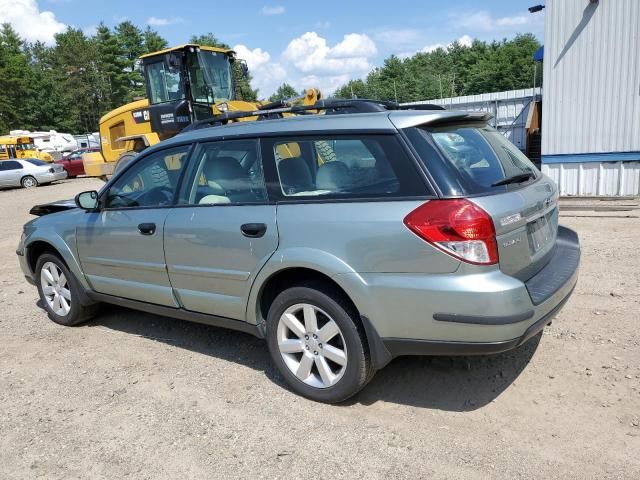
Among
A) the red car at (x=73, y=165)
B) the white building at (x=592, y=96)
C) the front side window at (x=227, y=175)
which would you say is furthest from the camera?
the red car at (x=73, y=165)

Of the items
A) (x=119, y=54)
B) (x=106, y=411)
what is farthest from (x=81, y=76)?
(x=106, y=411)

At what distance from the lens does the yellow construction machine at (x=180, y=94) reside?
12086 mm

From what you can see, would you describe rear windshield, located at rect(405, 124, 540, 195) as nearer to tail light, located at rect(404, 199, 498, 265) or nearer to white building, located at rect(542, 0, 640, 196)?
tail light, located at rect(404, 199, 498, 265)

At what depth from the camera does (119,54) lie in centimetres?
7056

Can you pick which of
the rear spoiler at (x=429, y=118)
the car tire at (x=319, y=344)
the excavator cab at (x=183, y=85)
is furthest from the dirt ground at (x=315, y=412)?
the excavator cab at (x=183, y=85)

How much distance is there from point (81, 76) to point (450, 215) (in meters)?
76.7

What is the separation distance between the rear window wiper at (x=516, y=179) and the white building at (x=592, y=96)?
8573 mm

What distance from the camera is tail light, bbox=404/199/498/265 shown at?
2.71 metres

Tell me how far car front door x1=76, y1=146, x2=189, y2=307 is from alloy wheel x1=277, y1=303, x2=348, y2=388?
113 centimetres

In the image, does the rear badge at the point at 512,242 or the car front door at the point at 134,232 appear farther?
the car front door at the point at 134,232

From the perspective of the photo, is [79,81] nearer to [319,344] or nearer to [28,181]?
[28,181]

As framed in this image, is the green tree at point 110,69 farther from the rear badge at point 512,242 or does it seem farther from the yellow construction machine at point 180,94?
the rear badge at point 512,242

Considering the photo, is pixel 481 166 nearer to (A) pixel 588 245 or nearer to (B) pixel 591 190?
(A) pixel 588 245

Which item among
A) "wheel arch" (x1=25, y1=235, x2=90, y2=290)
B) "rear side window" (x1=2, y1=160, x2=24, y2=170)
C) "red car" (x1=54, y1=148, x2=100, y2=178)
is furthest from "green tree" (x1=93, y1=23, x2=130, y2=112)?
"wheel arch" (x1=25, y1=235, x2=90, y2=290)
